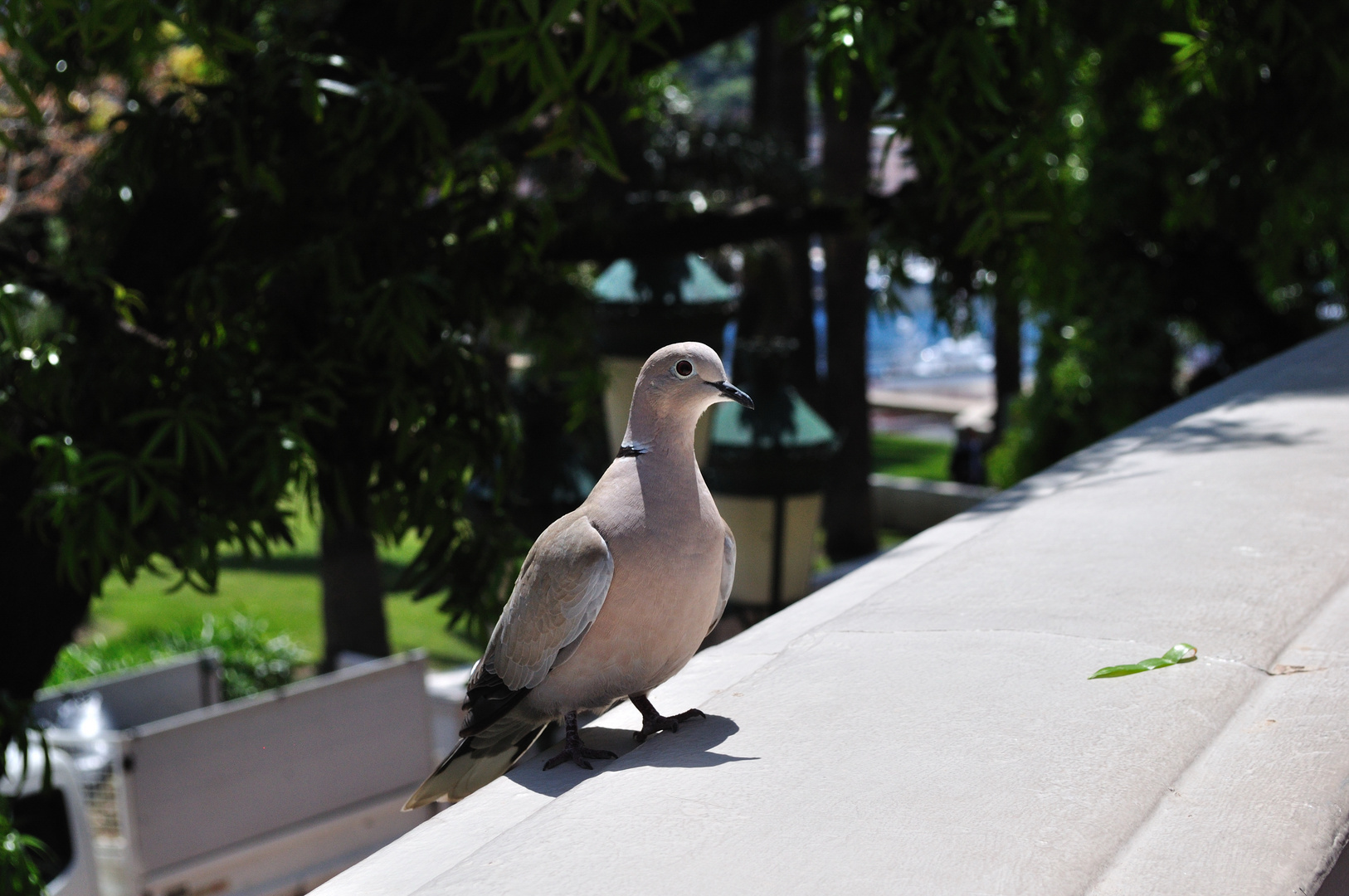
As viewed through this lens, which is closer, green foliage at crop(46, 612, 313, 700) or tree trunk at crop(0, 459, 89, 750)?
tree trunk at crop(0, 459, 89, 750)

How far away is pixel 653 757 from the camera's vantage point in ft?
6.32

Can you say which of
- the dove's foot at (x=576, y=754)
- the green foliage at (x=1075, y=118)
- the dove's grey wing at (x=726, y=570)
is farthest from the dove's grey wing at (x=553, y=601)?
the green foliage at (x=1075, y=118)

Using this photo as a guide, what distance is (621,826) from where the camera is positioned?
5.18 feet

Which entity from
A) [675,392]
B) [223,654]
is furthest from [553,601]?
[223,654]

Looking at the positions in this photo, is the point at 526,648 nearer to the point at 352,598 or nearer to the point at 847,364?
the point at 352,598

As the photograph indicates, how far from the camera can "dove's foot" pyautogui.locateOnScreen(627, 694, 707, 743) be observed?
2029mm

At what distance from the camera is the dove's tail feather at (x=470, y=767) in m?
2.26

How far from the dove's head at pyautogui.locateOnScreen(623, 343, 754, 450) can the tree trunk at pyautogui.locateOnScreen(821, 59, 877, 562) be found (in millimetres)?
12126

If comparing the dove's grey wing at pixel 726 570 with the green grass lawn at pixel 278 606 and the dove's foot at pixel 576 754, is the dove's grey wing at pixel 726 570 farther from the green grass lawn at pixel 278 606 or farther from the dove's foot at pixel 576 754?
the green grass lawn at pixel 278 606

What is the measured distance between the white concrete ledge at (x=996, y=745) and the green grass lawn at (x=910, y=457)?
19515 millimetres

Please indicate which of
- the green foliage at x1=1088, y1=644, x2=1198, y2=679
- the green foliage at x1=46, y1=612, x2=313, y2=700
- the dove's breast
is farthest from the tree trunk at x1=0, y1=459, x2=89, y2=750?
the green foliage at x1=46, y1=612, x2=313, y2=700

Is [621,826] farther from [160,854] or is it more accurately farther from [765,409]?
[160,854]

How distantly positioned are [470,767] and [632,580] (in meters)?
0.55

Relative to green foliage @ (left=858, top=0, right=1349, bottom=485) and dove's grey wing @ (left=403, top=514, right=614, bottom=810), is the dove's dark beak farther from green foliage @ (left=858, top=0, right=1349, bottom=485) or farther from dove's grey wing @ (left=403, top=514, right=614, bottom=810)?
green foliage @ (left=858, top=0, right=1349, bottom=485)
